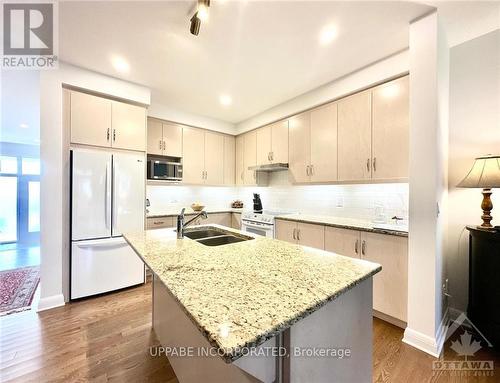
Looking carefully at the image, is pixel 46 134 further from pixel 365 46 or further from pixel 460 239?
pixel 460 239

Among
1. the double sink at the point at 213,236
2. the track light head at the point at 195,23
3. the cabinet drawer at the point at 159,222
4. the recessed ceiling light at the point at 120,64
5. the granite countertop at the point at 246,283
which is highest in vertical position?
the recessed ceiling light at the point at 120,64

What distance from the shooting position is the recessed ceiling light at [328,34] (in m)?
1.83

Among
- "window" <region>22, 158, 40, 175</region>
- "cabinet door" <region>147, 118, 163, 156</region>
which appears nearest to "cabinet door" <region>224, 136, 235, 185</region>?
"cabinet door" <region>147, 118, 163, 156</region>

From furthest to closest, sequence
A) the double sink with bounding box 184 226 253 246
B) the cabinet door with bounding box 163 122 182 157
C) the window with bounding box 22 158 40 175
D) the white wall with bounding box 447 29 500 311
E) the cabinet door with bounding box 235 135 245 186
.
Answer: the window with bounding box 22 158 40 175
the cabinet door with bounding box 235 135 245 186
the cabinet door with bounding box 163 122 182 157
the white wall with bounding box 447 29 500 311
the double sink with bounding box 184 226 253 246

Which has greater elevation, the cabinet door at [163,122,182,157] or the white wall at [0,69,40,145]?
the white wall at [0,69,40,145]

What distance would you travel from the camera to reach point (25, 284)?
117 inches

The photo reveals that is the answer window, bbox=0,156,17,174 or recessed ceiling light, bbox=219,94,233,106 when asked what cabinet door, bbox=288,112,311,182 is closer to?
recessed ceiling light, bbox=219,94,233,106

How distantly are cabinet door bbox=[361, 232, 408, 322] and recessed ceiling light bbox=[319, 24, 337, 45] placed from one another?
1.87 meters

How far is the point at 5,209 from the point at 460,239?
8.53m

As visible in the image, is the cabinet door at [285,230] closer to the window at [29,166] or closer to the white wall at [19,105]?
the white wall at [19,105]

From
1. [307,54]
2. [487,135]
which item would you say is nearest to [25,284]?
[307,54]

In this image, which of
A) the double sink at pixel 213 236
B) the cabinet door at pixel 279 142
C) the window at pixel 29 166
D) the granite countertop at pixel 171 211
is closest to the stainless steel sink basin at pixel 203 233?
the double sink at pixel 213 236

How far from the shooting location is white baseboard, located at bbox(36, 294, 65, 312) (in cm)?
233

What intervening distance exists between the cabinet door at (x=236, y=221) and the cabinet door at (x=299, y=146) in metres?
1.28
